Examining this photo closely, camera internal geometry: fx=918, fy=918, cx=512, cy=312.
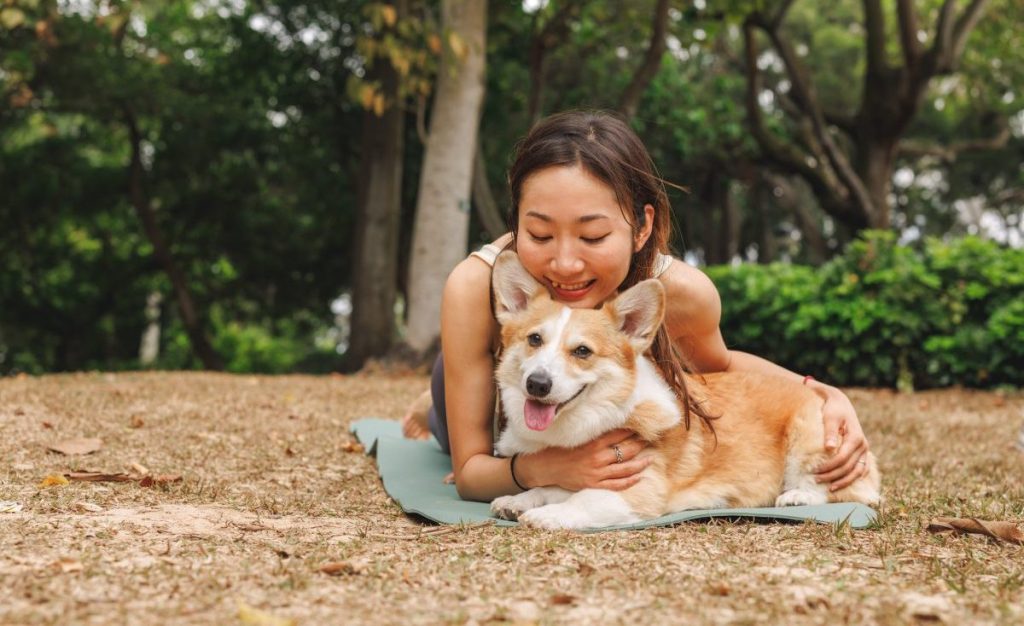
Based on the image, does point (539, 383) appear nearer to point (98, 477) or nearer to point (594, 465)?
point (594, 465)

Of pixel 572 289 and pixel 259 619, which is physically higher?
pixel 572 289

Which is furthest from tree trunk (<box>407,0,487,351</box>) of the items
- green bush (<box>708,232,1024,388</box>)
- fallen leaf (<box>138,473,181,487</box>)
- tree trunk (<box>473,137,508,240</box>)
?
fallen leaf (<box>138,473,181,487</box>)

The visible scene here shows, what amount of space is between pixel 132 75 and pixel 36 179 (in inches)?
111

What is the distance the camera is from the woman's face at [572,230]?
3400 millimetres

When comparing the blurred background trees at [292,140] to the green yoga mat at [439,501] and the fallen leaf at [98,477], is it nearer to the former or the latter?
the green yoga mat at [439,501]

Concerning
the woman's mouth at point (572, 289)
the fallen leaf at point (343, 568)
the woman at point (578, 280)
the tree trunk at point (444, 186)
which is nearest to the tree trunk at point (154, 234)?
the tree trunk at point (444, 186)

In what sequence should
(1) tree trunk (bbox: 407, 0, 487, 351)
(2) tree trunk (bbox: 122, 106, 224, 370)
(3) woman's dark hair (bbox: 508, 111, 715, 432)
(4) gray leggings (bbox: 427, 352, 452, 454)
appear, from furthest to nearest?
(2) tree trunk (bbox: 122, 106, 224, 370), (1) tree trunk (bbox: 407, 0, 487, 351), (4) gray leggings (bbox: 427, 352, 452, 454), (3) woman's dark hair (bbox: 508, 111, 715, 432)

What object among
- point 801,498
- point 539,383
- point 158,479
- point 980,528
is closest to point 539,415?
point 539,383

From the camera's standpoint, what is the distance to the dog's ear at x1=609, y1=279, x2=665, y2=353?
327cm

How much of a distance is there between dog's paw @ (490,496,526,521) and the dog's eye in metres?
0.61

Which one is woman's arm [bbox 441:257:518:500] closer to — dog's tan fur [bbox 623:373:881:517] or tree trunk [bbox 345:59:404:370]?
dog's tan fur [bbox 623:373:881:517]

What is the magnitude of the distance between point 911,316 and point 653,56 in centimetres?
502

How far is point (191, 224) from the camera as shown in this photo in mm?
16766

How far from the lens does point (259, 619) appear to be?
210cm
